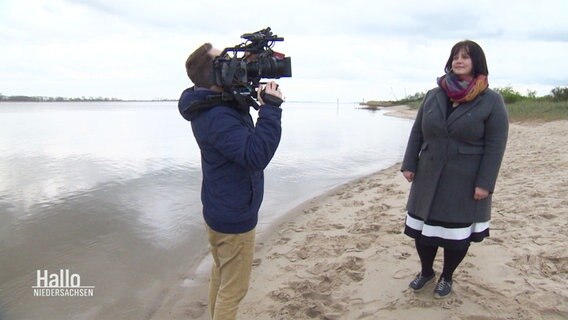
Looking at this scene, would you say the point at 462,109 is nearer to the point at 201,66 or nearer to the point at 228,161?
the point at 228,161

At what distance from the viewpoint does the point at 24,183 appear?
316 inches

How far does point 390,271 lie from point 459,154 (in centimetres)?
133

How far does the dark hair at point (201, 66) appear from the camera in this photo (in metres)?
2.17

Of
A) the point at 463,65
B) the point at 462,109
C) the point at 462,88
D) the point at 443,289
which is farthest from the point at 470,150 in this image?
the point at 443,289

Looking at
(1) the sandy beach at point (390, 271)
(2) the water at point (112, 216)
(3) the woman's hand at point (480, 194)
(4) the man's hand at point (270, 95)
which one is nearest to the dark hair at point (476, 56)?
(3) the woman's hand at point (480, 194)

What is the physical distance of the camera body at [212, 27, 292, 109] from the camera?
208cm

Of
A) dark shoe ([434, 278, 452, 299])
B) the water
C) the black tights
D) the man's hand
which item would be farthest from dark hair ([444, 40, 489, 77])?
the water

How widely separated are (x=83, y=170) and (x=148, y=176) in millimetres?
1793

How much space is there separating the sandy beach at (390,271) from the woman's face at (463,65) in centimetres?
156

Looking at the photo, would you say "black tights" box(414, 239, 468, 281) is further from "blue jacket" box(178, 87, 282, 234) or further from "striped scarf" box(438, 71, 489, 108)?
"blue jacket" box(178, 87, 282, 234)

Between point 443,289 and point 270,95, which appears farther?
point 443,289

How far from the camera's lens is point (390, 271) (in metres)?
3.48

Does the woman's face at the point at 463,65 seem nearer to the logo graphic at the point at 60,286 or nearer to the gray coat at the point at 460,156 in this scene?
the gray coat at the point at 460,156

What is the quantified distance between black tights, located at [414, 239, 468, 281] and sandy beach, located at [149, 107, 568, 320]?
15 cm
